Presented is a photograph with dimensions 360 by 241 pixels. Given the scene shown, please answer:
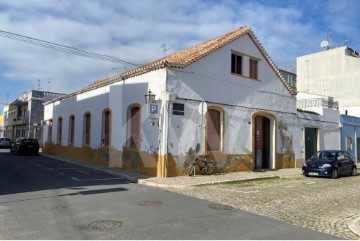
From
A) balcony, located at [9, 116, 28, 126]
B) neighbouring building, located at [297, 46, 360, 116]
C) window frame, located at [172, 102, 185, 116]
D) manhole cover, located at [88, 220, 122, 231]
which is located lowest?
manhole cover, located at [88, 220, 122, 231]

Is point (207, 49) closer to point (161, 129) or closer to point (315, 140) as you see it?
point (161, 129)

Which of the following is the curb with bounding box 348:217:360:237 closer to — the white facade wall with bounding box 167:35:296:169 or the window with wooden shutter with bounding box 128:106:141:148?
the white facade wall with bounding box 167:35:296:169

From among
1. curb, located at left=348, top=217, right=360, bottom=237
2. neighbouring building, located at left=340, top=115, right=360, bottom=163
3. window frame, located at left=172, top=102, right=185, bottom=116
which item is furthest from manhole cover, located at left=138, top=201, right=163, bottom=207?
neighbouring building, located at left=340, top=115, right=360, bottom=163

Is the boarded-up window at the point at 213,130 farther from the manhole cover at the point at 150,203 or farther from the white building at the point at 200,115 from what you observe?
the manhole cover at the point at 150,203

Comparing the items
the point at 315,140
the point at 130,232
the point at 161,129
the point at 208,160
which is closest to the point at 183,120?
the point at 161,129

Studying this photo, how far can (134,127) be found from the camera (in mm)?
17297

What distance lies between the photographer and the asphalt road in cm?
641

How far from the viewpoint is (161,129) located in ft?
49.5

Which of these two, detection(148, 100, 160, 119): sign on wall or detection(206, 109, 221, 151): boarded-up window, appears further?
detection(206, 109, 221, 151): boarded-up window

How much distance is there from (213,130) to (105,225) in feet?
35.0

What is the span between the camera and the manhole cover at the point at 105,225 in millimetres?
6688

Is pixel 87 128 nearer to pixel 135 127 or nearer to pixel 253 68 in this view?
pixel 135 127

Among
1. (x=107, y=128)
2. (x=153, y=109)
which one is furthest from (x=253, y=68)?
(x=107, y=128)

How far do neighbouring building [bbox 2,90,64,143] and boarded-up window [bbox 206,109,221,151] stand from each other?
2287 centimetres
